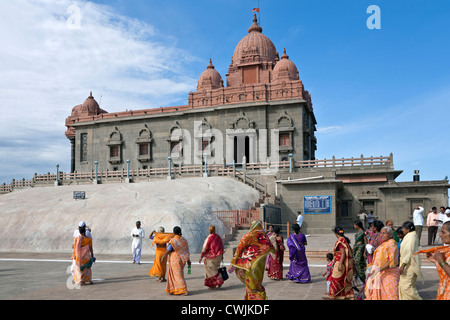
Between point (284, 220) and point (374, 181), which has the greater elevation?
point (374, 181)

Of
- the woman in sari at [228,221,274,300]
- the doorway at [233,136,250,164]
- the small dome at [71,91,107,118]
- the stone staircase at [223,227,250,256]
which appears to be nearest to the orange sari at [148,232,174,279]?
the woman in sari at [228,221,274,300]

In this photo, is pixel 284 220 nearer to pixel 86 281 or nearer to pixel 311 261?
pixel 311 261

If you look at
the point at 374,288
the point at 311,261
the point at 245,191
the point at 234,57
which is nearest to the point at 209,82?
the point at 234,57

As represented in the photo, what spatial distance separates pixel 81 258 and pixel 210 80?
2948 centimetres

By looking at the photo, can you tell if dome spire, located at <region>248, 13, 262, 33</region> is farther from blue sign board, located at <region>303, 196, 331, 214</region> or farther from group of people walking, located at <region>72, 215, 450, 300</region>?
group of people walking, located at <region>72, 215, 450, 300</region>

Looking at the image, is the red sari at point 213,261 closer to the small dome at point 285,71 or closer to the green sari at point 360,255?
the green sari at point 360,255

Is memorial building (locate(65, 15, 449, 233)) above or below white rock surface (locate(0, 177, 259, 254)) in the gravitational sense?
above

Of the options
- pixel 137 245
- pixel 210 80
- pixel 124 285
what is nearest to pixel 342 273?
pixel 124 285

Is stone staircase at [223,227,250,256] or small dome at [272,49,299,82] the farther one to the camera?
small dome at [272,49,299,82]

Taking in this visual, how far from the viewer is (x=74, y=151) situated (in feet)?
149

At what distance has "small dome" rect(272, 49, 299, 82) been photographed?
3393 centimetres

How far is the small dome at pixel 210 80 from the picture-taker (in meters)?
36.9

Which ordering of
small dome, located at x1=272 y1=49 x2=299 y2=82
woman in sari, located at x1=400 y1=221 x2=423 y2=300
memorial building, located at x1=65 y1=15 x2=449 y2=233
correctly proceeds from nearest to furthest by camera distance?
woman in sari, located at x1=400 y1=221 x2=423 y2=300
memorial building, located at x1=65 y1=15 x2=449 y2=233
small dome, located at x1=272 y1=49 x2=299 y2=82

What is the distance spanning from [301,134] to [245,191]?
11.4 meters
